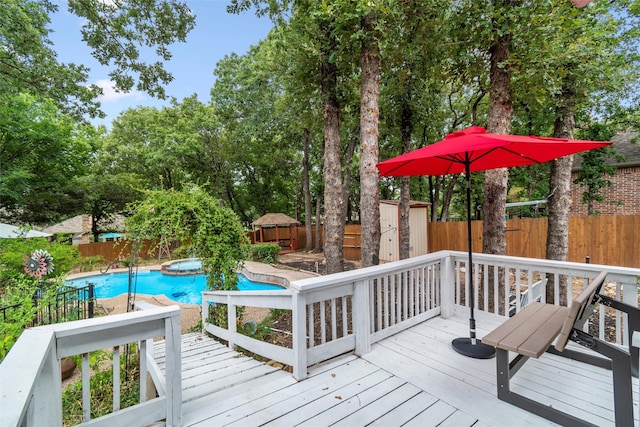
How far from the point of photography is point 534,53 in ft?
13.2

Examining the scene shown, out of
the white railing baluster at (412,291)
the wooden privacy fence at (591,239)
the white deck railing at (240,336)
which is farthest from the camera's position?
the wooden privacy fence at (591,239)

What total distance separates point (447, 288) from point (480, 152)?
1.75 m

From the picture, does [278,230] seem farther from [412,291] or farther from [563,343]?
[563,343]

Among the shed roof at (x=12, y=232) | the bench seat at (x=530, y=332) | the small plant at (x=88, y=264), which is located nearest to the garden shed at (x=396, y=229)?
the bench seat at (x=530, y=332)

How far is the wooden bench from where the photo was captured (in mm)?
1610

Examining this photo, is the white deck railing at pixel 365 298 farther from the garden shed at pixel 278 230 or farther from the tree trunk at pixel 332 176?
the garden shed at pixel 278 230

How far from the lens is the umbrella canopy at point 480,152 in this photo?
2.19 metres

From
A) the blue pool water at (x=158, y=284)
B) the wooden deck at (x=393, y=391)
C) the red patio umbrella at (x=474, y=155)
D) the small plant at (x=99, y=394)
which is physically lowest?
the blue pool water at (x=158, y=284)

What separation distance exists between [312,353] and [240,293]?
3.81 feet

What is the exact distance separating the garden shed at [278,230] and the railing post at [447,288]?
1287cm

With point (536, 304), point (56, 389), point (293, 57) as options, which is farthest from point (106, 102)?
point (536, 304)

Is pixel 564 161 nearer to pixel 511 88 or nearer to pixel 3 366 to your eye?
pixel 511 88

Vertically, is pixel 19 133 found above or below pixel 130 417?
above

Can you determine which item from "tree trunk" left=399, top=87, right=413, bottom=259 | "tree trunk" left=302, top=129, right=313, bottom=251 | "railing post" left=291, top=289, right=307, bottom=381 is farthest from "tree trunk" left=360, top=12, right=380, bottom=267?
"tree trunk" left=302, top=129, right=313, bottom=251
